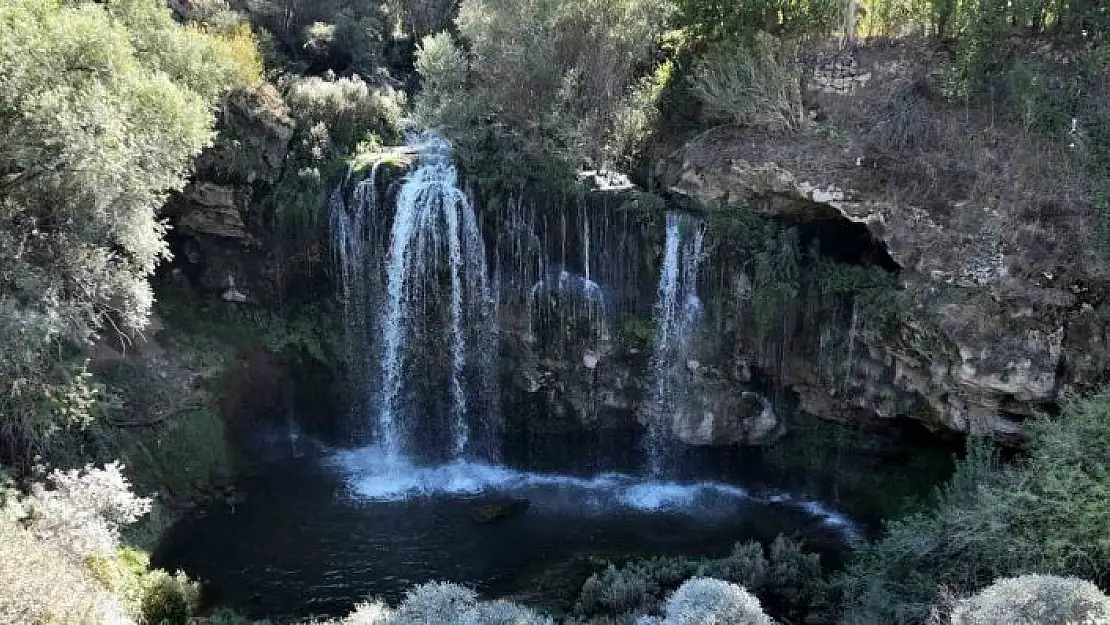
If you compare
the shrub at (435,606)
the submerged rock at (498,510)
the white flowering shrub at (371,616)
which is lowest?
the submerged rock at (498,510)

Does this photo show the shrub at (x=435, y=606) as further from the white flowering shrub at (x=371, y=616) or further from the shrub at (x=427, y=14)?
the shrub at (x=427, y=14)

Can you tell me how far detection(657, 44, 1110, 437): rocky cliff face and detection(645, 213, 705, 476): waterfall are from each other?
40.7 inches

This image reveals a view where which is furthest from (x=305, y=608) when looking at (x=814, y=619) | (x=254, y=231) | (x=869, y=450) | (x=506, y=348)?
(x=869, y=450)

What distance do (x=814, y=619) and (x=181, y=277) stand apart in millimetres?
17479

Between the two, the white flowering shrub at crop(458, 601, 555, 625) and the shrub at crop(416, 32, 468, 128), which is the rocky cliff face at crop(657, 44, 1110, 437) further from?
the white flowering shrub at crop(458, 601, 555, 625)

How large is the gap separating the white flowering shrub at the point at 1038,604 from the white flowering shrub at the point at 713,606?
2.64 meters

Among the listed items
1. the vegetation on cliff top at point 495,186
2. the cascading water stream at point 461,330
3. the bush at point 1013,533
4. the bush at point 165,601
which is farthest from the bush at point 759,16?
the bush at point 165,601

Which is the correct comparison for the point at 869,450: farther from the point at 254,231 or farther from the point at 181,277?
the point at 181,277

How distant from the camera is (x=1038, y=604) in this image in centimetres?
1059

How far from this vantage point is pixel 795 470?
19.7 m

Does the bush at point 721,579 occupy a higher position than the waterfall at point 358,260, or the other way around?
the waterfall at point 358,260

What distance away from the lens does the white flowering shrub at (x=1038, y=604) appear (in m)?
10.3

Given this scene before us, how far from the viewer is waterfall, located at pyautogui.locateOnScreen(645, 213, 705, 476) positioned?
19.0m

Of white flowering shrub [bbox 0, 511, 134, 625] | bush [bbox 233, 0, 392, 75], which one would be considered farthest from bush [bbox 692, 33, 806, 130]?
white flowering shrub [bbox 0, 511, 134, 625]
